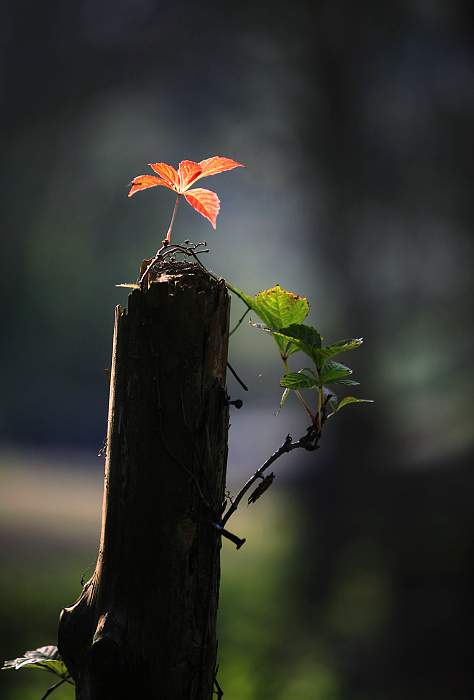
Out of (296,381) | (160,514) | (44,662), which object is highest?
(296,381)

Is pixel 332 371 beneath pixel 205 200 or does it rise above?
beneath

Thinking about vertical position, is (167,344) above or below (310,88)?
below

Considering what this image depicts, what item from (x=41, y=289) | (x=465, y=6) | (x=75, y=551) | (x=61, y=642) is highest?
(x=465, y=6)

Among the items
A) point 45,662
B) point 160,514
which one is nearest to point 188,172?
point 160,514

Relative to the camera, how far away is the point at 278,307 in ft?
1.94

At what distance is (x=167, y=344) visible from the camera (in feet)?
1.79

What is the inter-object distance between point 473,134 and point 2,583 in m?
3.01

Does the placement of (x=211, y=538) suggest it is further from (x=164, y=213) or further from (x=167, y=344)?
(x=164, y=213)

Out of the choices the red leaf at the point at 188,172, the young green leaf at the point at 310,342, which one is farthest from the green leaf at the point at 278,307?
the red leaf at the point at 188,172

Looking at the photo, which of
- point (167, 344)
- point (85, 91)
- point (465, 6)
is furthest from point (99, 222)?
point (167, 344)

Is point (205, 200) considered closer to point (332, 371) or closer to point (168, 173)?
point (168, 173)

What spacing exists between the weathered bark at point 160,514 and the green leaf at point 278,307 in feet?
0.18

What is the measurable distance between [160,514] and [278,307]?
0.28m

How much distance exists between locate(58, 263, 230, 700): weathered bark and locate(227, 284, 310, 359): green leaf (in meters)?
0.05
